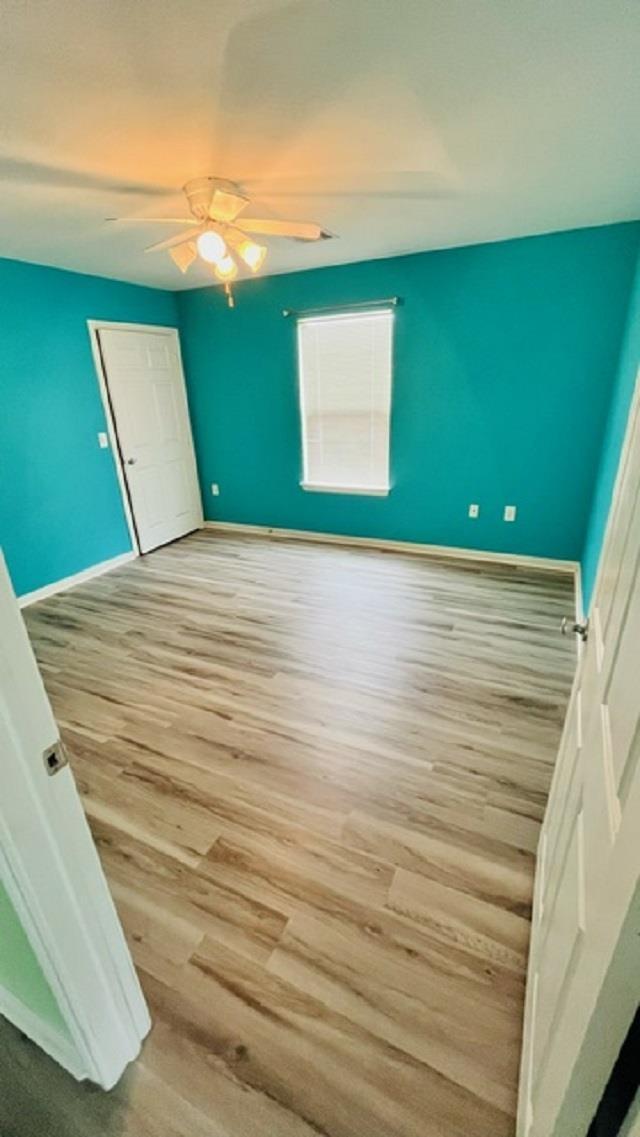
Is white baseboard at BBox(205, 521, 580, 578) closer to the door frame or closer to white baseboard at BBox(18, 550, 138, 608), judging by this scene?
the door frame

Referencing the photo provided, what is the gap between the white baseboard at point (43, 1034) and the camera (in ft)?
3.32

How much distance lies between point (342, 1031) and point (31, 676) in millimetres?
1186

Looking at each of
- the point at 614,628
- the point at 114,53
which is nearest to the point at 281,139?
the point at 114,53

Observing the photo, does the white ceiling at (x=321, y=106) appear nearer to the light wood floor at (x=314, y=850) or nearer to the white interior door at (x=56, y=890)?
the white interior door at (x=56, y=890)

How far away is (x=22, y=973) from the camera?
99 cm

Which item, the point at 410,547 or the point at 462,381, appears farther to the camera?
the point at 410,547

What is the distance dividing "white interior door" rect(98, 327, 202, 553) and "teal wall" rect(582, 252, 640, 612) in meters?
3.75

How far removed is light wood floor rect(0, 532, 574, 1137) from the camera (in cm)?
101

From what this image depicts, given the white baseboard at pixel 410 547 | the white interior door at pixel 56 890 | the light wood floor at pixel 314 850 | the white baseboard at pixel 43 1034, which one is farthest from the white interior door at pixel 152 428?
the white interior door at pixel 56 890

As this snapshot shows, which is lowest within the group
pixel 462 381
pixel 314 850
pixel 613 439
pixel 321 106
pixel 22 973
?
pixel 314 850

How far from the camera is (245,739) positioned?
6.61 ft

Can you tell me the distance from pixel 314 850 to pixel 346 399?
3.42 metres

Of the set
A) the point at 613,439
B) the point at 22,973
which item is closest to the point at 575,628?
the point at 22,973

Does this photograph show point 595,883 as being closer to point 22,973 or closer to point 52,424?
point 22,973
